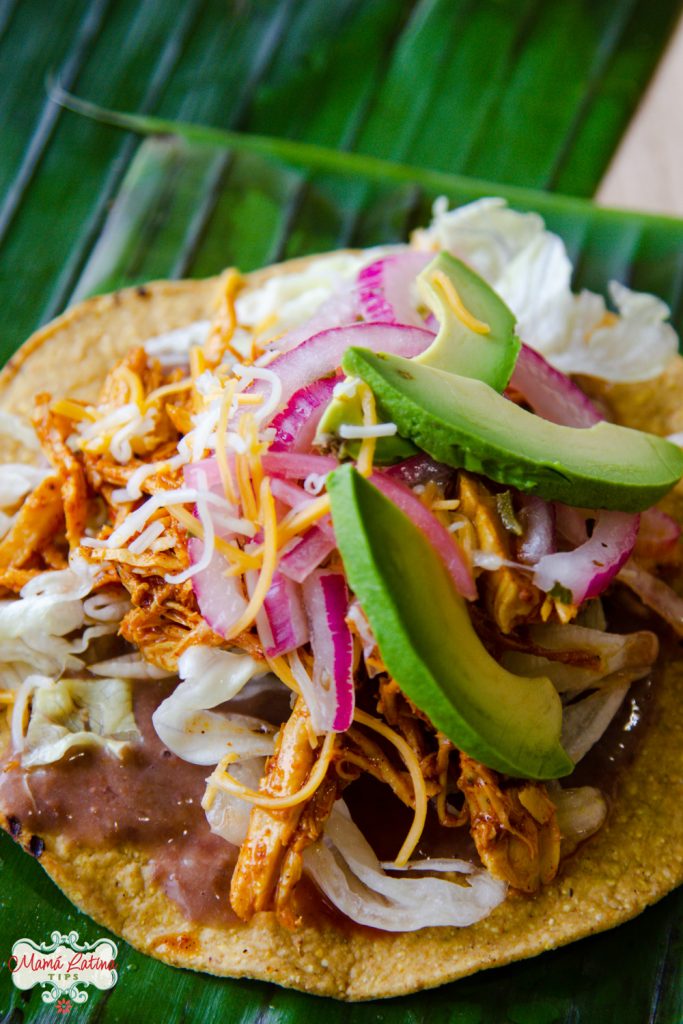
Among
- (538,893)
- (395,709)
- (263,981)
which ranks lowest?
(263,981)

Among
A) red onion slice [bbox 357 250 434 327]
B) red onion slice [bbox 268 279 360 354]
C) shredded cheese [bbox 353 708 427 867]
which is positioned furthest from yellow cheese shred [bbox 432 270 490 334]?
shredded cheese [bbox 353 708 427 867]

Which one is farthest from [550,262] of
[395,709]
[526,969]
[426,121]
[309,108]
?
[526,969]

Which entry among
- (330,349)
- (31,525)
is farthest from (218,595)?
(31,525)

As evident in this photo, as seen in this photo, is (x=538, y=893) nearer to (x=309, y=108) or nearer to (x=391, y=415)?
(x=391, y=415)

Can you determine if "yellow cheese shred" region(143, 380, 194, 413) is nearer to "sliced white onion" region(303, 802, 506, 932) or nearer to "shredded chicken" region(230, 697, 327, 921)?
"shredded chicken" region(230, 697, 327, 921)

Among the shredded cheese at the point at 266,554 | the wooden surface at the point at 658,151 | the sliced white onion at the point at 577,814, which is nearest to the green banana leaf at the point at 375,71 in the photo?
the wooden surface at the point at 658,151

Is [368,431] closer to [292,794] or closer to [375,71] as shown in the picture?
[292,794]

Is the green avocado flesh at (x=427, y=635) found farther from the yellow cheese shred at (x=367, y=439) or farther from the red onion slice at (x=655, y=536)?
the red onion slice at (x=655, y=536)
